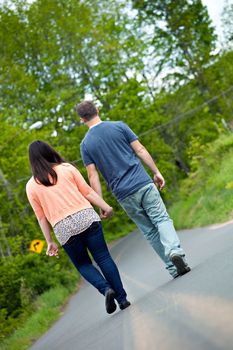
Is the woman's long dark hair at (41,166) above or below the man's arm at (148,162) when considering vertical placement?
above

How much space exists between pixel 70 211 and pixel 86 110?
1151 millimetres

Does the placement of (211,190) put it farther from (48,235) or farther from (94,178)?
(48,235)

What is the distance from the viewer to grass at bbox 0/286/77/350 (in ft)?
32.1

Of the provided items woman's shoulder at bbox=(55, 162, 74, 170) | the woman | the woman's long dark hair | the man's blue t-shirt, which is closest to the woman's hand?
the woman

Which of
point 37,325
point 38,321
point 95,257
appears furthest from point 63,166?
point 38,321

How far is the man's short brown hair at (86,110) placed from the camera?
6887mm

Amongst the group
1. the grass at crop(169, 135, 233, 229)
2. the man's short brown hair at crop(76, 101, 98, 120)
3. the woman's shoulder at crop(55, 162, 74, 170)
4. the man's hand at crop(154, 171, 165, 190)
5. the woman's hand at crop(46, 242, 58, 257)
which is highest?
the man's short brown hair at crop(76, 101, 98, 120)

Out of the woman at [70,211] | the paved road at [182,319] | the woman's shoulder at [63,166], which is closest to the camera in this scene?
the paved road at [182,319]

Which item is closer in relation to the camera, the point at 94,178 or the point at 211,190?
the point at 94,178

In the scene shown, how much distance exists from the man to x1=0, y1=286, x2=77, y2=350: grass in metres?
3.25

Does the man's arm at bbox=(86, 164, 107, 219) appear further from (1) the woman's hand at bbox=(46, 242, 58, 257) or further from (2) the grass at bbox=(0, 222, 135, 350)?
(2) the grass at bbox=(0, 222, 135, 350)

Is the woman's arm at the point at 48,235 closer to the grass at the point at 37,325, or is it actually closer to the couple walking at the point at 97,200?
the couple walking at the point at 97,200

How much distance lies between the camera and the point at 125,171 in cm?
682

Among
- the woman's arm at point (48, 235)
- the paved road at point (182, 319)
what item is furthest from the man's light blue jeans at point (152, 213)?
the woman's arm at point (48, 235)
